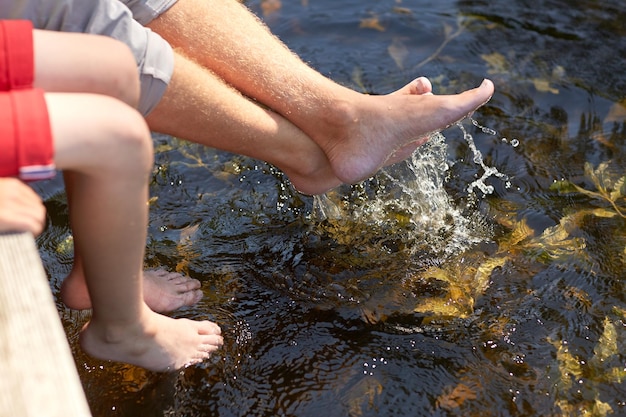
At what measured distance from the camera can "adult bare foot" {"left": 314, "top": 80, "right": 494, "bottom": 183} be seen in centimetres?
224

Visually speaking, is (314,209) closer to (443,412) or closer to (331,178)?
(331,178)

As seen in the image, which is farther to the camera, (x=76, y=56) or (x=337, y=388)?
(x=337, y=388)

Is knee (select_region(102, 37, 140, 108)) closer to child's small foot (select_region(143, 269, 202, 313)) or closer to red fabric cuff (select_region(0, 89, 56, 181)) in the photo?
red fabric cuff (select_region(0, 89, 56, 181))

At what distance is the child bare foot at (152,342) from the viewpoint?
5.32 ft

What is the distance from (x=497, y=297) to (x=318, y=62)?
1423 mm

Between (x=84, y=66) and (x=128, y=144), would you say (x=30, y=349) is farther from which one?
(x=84, y=66)

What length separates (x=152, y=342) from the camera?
5.53ft

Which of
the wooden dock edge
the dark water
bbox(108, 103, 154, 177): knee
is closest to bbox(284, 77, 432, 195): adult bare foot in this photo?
the dark water

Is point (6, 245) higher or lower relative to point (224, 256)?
higher

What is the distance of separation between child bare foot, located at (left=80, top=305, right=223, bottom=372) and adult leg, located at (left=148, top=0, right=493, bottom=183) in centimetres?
68

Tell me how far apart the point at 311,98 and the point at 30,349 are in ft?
4.41

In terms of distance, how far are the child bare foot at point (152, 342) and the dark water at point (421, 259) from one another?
0.09 m

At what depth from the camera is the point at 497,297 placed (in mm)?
2166

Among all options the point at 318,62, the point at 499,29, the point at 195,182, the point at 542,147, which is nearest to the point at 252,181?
the point at 195,182
